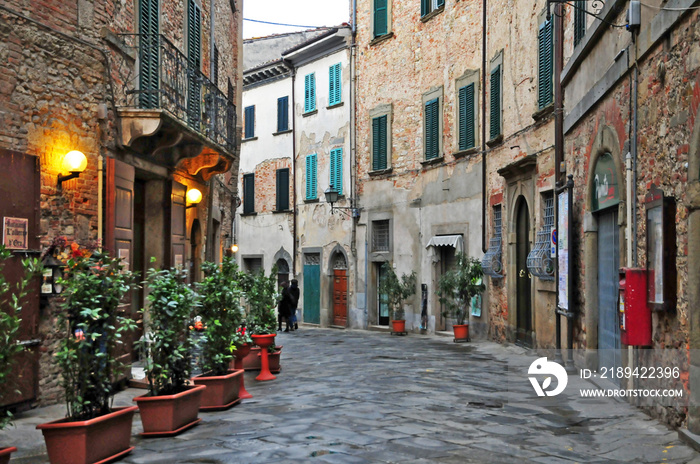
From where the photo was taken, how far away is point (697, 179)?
5.93m

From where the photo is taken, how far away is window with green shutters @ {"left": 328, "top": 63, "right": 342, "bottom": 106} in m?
24.1

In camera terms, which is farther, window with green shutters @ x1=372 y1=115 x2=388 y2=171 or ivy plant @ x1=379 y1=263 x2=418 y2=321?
window with green shutters @ x1=372 y1=115 x2=388 y2=171

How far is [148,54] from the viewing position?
1028 cm

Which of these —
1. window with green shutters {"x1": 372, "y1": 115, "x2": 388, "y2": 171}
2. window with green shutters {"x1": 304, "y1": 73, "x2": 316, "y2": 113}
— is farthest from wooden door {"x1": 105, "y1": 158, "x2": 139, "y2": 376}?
window with green shutters {"x1": 304, "y1": 73, "x2": 316, "y2": 113}

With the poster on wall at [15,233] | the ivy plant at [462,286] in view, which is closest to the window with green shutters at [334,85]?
the ivy plant at [462,286]

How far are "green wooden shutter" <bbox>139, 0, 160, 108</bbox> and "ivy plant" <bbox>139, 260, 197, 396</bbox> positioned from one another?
3.88 m

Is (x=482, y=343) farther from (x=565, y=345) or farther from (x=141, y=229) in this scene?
(x=141, y=229)

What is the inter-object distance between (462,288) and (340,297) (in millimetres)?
7902

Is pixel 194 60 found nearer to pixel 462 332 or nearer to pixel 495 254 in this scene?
pixel 495 254

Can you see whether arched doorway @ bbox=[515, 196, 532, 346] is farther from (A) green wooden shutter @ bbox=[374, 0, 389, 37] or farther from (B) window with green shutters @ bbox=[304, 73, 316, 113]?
(B) window with green shutters @ bbox=[304, 73, 316, 113]

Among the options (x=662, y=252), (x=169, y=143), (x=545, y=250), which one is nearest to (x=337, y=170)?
(x=545, y=250)

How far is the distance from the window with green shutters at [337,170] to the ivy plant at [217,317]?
1535 cm

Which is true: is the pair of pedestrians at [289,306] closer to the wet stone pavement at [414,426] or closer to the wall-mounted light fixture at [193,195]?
the wall-mounted light fixture at [193,195]

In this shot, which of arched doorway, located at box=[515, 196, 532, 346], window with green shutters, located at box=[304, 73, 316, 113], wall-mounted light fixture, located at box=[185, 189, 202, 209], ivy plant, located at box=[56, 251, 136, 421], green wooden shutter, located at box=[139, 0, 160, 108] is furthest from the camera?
window with green shutters, located at box=[304, 73, 316, 113]
